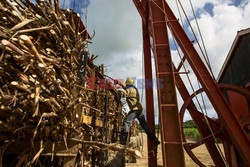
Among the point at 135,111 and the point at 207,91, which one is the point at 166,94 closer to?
the point at 207,91

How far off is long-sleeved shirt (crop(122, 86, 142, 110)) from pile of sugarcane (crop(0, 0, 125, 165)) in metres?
2.12

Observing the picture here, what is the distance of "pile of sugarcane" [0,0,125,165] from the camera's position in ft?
6.72

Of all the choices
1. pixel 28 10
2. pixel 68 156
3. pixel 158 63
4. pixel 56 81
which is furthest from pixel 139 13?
pixel 68 156

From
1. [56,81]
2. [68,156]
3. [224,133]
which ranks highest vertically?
[56,81]

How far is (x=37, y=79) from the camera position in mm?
2219

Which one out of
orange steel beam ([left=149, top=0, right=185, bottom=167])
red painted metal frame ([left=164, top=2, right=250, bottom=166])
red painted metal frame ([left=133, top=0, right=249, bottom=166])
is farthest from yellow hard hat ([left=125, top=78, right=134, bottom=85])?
red painted metal frame ([left=164, top=2, right=250, bottom=166])

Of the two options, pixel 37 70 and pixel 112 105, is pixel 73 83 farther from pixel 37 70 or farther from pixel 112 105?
pixel 112 105

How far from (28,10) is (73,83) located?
1261 mm

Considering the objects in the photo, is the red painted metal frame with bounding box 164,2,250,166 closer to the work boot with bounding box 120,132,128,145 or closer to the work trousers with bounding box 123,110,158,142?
the work trousers with bounding box 123,110,158,142

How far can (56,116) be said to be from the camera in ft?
7.51

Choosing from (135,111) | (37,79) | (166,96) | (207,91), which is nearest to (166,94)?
(166,96)

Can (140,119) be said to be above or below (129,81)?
below

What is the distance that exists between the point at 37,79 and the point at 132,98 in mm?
3149

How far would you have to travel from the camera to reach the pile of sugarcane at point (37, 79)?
6.72ft
